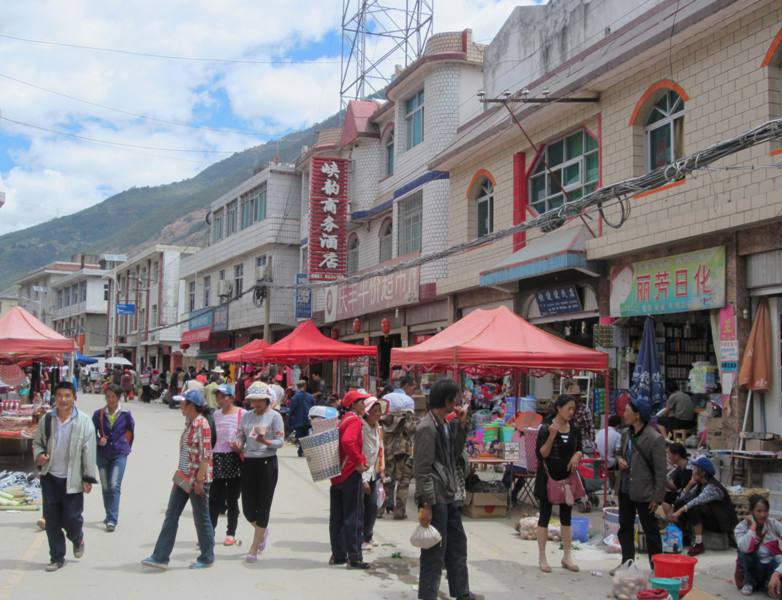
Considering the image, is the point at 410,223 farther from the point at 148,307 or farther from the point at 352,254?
the point at 148,307

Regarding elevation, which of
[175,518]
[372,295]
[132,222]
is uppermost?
[132,222]

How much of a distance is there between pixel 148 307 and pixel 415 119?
36.4 m

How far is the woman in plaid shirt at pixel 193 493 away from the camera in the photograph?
7.39 meters

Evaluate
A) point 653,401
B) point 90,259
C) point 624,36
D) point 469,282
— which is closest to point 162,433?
point 469,282

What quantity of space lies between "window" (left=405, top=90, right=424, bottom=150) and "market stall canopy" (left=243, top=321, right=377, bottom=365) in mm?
6063

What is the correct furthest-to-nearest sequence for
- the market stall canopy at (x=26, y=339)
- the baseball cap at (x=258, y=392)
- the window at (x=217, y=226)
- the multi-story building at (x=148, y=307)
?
the multi-story building at (x=148, y=307) → the window at (x=217, y=226) → the market stall canopy at (x=26, y=339) → the baseball cap at (x=258, y=392)

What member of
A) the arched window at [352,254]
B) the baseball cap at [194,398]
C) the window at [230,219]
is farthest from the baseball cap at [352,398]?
the window at [230,219]

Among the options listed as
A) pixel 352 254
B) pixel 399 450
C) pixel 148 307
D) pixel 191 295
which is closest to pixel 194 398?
pixel 399 450

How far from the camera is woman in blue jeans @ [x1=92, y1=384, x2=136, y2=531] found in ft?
30.9

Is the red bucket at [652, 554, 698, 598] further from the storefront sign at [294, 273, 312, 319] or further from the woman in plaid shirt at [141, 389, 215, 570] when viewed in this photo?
the storefront sign at [294, 273, 312, 319]

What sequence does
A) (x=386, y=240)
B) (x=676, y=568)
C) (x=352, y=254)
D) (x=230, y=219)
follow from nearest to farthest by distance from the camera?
(x=676, y=568), (x=386, y=240), (x=352, y=254), (x=230, y=219)

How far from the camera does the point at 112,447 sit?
31.7ft

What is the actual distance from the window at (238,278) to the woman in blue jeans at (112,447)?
90.6ft

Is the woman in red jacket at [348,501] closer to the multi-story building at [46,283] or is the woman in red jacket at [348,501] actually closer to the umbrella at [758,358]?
the umbrella at [758,358]
